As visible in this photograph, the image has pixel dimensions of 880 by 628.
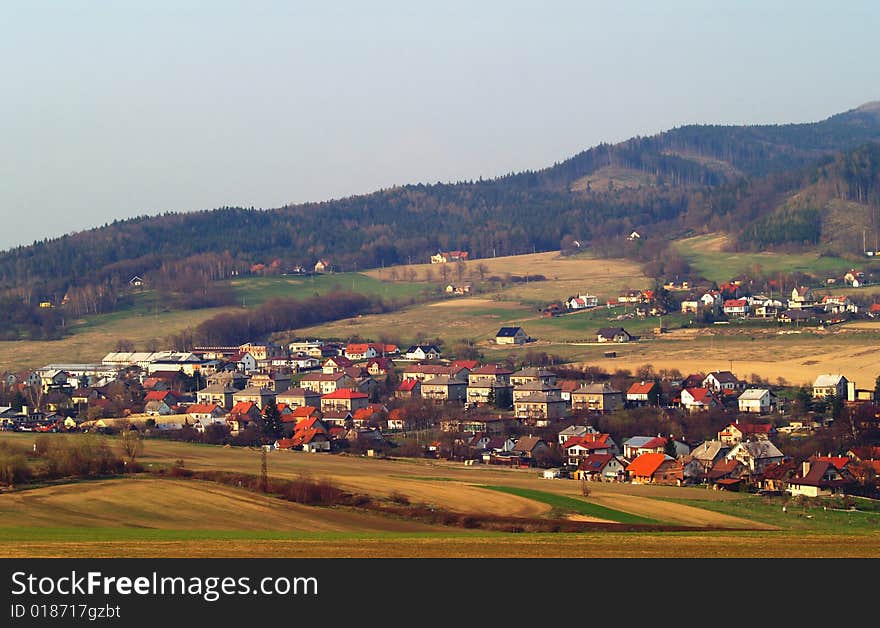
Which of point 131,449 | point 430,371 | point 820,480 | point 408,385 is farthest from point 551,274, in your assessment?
point 131,449

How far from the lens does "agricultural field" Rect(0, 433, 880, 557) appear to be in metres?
20.9

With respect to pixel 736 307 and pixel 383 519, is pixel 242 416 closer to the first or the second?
pixel 383 519

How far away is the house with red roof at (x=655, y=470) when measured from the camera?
4544cm

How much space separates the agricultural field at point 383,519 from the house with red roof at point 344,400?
60.3ft

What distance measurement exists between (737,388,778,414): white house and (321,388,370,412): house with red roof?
19.7 m

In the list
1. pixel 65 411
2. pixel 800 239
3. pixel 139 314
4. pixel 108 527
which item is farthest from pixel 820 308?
pixel 108 527

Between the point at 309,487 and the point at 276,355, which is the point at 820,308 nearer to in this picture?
the point at 276,355

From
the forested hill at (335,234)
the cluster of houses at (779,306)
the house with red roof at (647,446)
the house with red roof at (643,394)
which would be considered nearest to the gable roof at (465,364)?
the house with red roof at (643,394)

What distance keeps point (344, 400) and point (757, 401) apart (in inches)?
841

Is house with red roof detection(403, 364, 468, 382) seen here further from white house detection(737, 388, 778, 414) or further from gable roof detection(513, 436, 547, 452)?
gable roof detection(513, 436, 547, 452)

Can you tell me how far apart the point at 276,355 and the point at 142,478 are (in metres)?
53.3

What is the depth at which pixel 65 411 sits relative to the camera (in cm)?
6844

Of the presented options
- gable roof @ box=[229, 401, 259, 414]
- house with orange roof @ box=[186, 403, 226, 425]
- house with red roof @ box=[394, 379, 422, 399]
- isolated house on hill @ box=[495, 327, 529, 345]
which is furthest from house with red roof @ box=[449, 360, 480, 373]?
house with orange roof @ box=[186, 403, 226, 425]

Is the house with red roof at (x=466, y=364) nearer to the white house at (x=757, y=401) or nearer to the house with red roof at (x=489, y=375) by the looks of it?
the house with red roof at (x=489, y=375)
